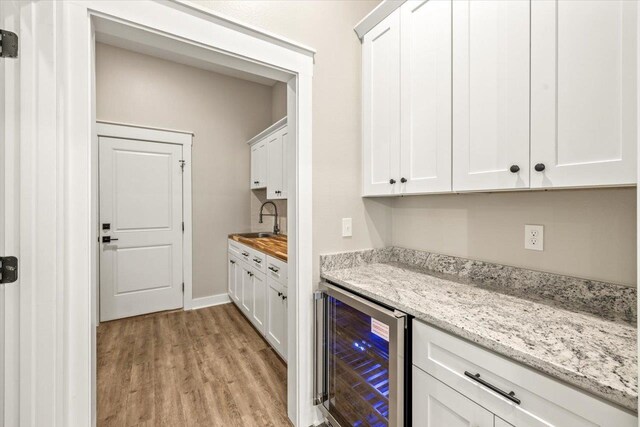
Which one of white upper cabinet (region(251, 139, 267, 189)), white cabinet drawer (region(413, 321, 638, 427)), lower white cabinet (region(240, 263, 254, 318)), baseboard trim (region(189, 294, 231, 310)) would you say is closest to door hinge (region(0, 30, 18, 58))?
white cabinet drawer (region(413, 321, 638, 427))

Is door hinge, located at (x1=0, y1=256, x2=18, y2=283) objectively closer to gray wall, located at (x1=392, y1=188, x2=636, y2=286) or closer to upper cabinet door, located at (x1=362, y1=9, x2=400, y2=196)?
upper cabinet door, located at (x1=362, y1=9, x2=400, y2=196)

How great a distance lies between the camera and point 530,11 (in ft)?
3.53

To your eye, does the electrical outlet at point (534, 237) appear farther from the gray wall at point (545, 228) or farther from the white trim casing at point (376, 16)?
the white trim casing at point (376, 16)

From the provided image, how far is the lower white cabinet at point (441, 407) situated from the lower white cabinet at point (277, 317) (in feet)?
4.04

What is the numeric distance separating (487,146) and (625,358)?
0.82 meters

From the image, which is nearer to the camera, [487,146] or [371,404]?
[487,146]

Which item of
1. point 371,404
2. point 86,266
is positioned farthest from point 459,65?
point 86,266

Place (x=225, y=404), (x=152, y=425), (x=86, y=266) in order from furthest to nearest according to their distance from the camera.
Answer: (x=225, y=404) < (x=152, y=425) < (x=86, y=266)

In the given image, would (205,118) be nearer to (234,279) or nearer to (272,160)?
(272,160)

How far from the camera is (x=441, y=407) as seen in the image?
1067 millimetres

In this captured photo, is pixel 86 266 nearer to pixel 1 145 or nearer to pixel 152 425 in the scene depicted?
pixel 1 145

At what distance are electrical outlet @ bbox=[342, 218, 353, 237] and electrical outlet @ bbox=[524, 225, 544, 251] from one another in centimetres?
92

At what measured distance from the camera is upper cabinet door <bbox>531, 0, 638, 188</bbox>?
0.88 m

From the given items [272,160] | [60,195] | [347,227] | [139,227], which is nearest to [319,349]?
[347,227]
